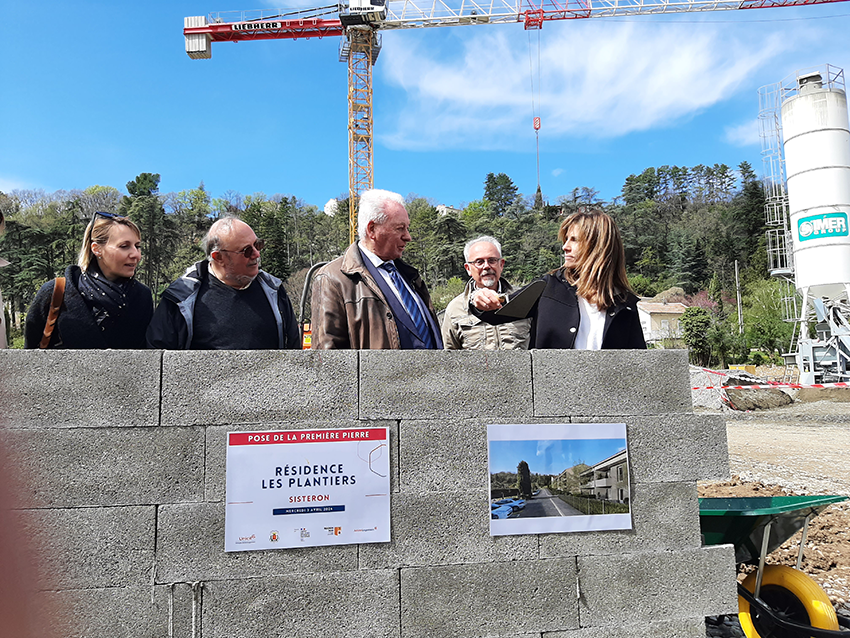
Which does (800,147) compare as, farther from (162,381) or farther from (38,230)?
(38,230)

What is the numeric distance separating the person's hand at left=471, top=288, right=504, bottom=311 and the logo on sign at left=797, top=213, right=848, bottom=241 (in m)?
25.1

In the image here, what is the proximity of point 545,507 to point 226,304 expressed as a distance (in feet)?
6.60

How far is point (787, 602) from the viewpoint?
356 cm

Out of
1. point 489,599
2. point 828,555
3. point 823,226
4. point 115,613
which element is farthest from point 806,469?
point 823,226

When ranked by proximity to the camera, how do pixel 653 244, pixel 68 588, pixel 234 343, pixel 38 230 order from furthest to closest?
pixel 653 244 < pixel 38 230 < pixel 234 343 < pixel 68 588

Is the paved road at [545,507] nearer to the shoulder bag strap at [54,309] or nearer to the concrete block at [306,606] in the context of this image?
the concrete block at [306,606]

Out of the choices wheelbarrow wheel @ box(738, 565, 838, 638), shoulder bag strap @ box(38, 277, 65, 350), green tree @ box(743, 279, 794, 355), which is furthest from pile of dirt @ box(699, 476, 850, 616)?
green tree @ box(743, 279, 794, 355)

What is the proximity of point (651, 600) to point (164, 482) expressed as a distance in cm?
241

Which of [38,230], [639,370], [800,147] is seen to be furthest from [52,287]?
[38,230]

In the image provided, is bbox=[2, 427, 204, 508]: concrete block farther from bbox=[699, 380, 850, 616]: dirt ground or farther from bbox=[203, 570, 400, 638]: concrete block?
bbox=[699, 380, 850, 616]: dirt ground

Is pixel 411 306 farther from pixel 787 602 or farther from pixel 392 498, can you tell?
pixel 787 602

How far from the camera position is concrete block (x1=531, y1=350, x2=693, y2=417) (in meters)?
2.94

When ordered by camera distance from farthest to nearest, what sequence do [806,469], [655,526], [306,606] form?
[806,469] → [655,526] → [306,606]

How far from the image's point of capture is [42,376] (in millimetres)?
2553
